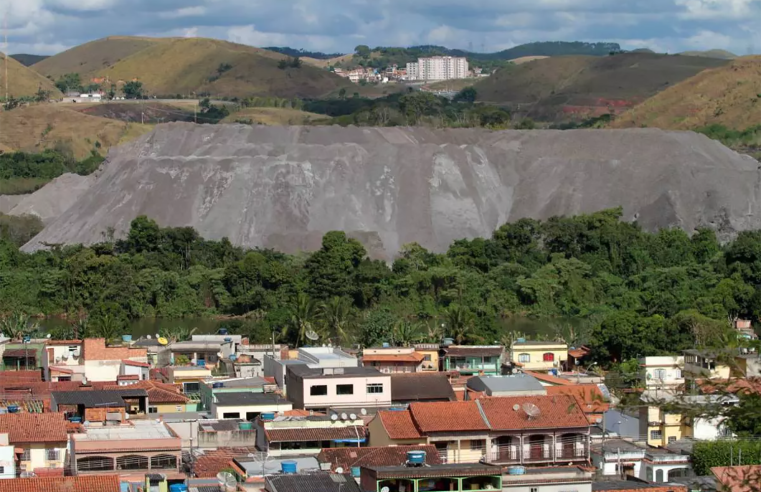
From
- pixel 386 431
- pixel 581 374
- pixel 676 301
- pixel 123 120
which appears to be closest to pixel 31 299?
pixel 676 301

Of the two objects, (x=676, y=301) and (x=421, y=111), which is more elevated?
(x=421, y=111)

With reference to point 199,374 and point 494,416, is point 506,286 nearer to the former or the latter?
point 199,374

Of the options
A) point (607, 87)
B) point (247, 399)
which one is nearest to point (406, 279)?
point (247, 399)

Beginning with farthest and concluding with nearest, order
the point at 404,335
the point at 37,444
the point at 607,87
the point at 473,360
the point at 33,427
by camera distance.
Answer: the point at 607,87, the point at 404,335, the point at 473,360, the point at 33,427, the point at 37,444

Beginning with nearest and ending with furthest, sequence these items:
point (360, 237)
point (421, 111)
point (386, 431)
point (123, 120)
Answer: point (386, 431) < point (360, 237) < point (421, 111) < point (123, 120)

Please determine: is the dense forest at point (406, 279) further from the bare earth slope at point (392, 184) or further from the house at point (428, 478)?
the house at point (428, 478)

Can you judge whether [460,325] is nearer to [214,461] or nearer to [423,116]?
[214,461]
